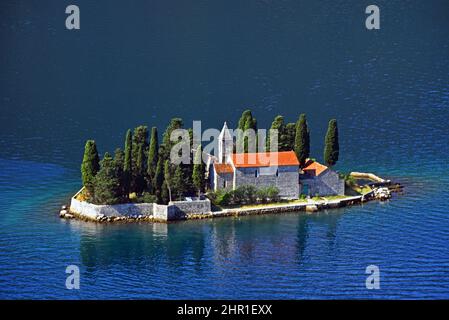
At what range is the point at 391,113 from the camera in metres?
119

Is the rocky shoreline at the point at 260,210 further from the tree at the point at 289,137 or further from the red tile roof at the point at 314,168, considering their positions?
the tree at the point at 289,137

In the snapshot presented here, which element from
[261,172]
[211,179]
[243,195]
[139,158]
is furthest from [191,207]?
[261,172]

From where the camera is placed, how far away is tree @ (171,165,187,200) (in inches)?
3516

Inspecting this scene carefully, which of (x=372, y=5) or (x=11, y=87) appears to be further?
(x=372, y=5)

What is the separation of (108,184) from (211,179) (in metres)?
8.99

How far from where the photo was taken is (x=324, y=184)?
92500mm

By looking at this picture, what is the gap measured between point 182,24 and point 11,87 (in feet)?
111

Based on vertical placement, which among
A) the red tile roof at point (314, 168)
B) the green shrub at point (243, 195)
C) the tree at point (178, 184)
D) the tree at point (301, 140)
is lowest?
the green shrub at point (243, 195)

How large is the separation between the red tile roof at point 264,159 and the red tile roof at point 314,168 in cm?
216

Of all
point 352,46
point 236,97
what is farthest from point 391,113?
point 352,46

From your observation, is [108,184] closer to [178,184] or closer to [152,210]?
[152,210]

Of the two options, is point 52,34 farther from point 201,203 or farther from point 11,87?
point 201,203

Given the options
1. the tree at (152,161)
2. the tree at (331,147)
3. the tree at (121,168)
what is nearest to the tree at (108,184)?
the tree at (121,168)

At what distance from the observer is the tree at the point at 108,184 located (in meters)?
87.8
